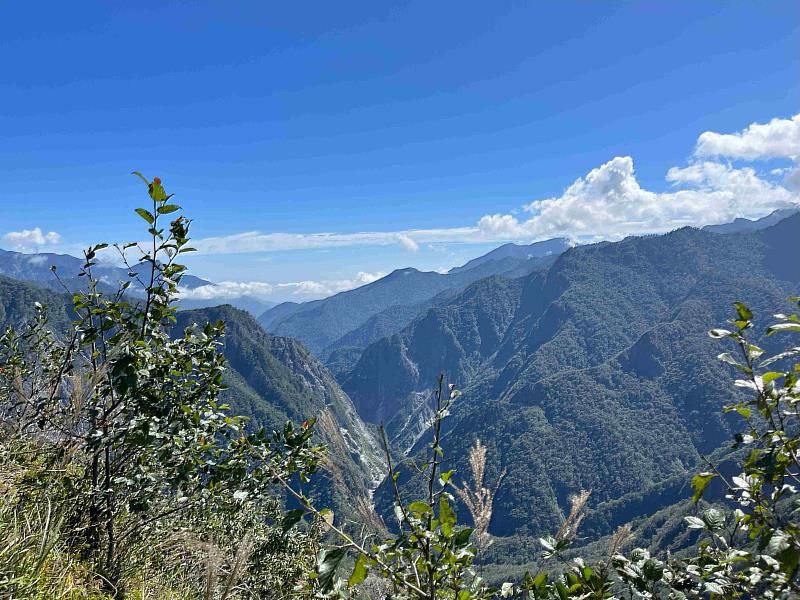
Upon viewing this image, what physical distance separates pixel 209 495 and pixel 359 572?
157 inches

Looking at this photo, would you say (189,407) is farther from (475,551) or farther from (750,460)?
(750,460)

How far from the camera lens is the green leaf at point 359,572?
1.97m

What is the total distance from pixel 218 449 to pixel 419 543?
10.9ft

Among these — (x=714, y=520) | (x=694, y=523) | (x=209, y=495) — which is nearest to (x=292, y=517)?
(x=694, y=523)

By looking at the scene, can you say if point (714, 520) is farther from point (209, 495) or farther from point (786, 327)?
point (209, 495)

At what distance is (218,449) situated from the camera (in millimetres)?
5191

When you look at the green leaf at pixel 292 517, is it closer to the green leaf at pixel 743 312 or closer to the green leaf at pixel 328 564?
the green leaf at pixel 328 564

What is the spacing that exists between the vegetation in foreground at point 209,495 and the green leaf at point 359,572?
0.01 meters

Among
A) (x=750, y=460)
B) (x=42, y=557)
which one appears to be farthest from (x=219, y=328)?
(x=750, y=460)

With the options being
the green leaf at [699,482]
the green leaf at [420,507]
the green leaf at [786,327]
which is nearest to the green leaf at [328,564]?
the green leaf at [420,507]

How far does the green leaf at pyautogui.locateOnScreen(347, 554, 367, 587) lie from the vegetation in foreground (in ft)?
0.04

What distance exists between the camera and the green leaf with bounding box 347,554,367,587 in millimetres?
1975

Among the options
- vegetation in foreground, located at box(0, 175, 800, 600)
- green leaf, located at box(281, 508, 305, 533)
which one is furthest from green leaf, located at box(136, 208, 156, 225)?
green leaf, located at box(281, 508, 305, 533)

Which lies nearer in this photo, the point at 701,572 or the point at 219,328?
the point at 701,572
